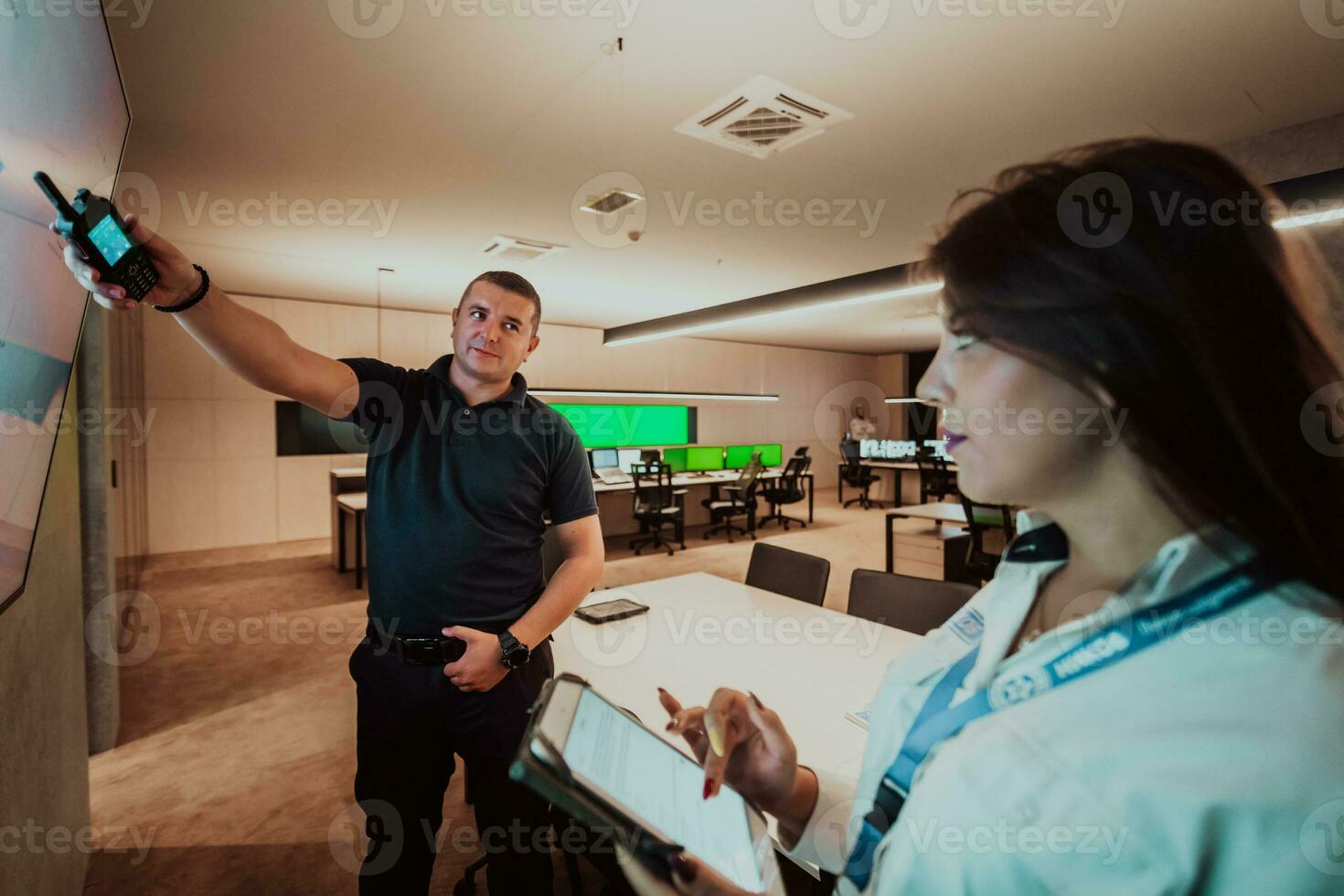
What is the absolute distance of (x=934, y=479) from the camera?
962cm

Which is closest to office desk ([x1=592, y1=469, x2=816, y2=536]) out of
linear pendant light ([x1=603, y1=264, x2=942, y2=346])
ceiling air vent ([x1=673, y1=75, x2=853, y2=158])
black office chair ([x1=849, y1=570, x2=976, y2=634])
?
linear pendant light ([x1=603, y1=264, x2=942, y2=346])

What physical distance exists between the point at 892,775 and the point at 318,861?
2593mm

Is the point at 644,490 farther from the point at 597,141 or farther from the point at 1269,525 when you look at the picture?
the point at 1269,525

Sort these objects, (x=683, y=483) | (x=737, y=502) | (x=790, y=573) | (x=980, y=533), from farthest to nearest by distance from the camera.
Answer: (x=737, y=502), (x=683, y=483), (x=980, y=533), (x=790, y=573)

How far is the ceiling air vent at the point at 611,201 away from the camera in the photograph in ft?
13.4

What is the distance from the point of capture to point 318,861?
2.36 m

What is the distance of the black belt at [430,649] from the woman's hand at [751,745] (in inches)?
33.8

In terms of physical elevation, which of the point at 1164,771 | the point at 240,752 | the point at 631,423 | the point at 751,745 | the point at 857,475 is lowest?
the point at 240,752

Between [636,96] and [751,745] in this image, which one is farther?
[636,96]

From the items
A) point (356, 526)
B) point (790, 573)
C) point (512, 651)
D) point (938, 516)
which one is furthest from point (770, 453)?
point (512, 651)

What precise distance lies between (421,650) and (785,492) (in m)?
8.16

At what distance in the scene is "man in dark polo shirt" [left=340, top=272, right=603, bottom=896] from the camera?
63.4 inches

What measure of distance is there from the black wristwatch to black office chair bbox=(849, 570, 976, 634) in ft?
5.19

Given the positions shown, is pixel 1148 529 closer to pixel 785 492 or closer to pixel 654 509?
pixel 654 509
